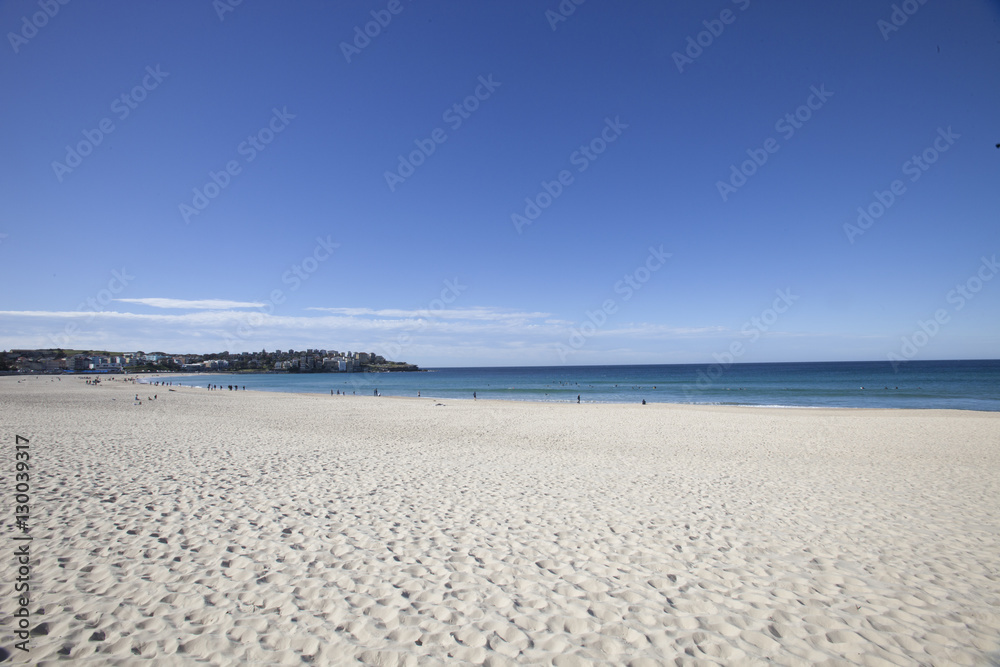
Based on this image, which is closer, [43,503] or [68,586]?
[68,586]

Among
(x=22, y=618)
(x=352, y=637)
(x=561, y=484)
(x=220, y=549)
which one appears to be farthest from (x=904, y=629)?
(x=22, y=618)

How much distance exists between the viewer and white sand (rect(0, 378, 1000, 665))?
376 cm

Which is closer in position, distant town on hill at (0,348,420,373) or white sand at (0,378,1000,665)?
white sand at (0,378,1000,665)

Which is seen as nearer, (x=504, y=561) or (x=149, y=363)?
(x=504, y=561)

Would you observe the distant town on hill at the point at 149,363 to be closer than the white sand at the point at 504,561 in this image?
No

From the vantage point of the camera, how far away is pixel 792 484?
31.3ft

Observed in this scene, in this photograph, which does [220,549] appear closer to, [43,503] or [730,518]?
[43,503]

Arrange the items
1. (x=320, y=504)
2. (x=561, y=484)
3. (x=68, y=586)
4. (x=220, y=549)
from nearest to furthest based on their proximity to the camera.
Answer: (x=68, y=586) → (x=220, y=549) → (x=320, y=504) → (x=561, y=484)

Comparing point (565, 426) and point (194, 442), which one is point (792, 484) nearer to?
point (565, 426)

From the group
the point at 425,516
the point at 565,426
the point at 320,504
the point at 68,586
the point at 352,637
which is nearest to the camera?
the point at 352,637

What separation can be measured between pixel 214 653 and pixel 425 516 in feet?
12.0

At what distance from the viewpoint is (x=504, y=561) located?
5332mm

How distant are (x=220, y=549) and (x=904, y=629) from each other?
737 cm

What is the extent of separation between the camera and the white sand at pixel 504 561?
3.76m
